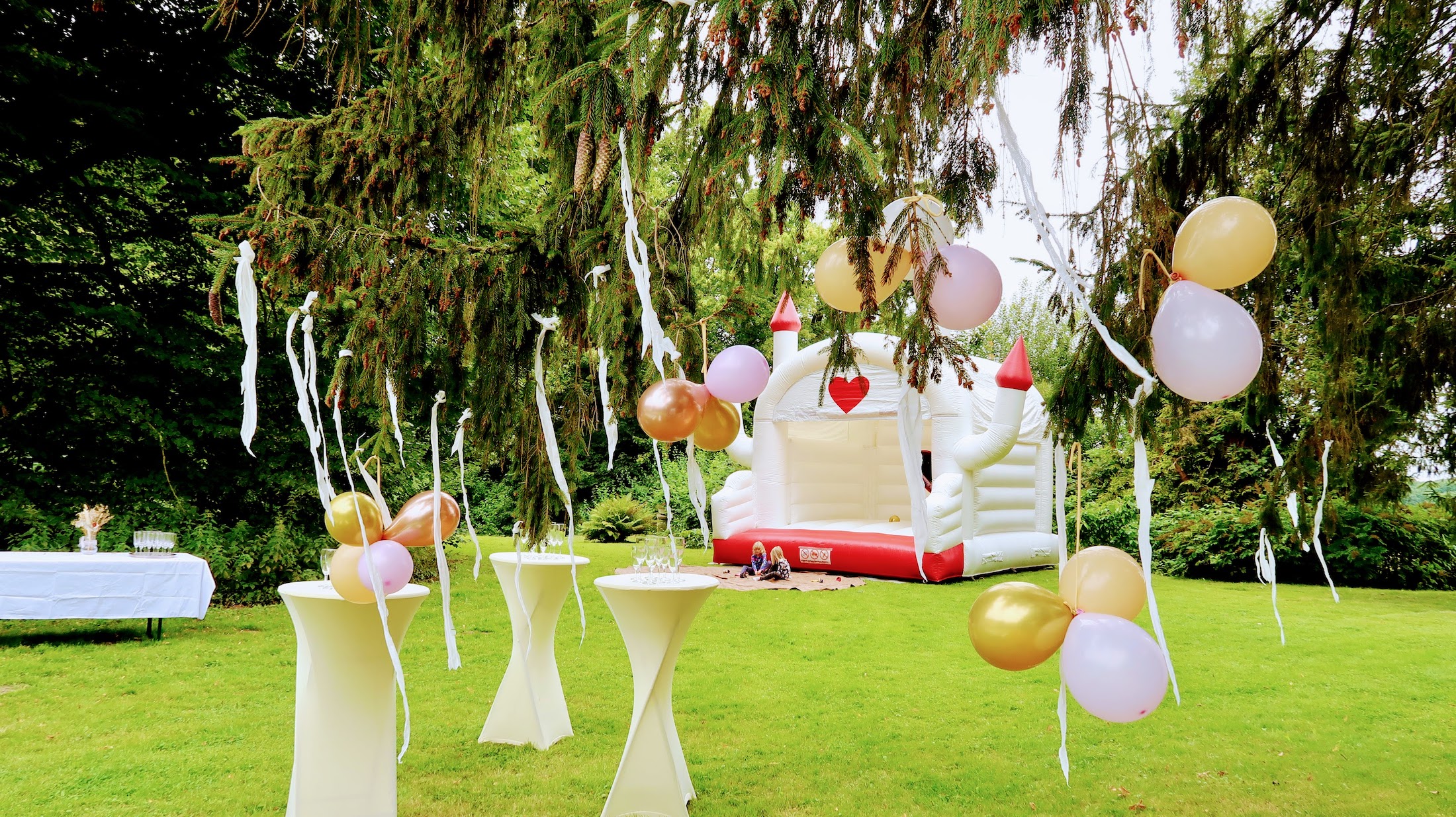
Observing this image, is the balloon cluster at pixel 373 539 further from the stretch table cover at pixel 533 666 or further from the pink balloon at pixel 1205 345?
the pink balloon at pixel 1205 345

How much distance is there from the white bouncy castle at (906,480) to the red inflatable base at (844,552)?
0.01 metres

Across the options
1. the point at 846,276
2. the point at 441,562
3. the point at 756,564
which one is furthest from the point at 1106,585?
the point at 756,564

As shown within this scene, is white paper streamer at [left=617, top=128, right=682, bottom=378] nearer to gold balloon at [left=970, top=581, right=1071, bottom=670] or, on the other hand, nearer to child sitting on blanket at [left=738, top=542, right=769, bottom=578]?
gold balloon at [left=970, top=581, right=1071, bottom=670]

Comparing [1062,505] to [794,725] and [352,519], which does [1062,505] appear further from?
[794,725]

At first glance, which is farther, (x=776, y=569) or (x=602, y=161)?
(x=776, y=569)

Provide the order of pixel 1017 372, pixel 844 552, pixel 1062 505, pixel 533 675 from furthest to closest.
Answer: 1. pixel 844 552
2. pixel 533 675
3. pixel 1017 372
4. pixel 1062 505

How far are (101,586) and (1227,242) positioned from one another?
7013mm

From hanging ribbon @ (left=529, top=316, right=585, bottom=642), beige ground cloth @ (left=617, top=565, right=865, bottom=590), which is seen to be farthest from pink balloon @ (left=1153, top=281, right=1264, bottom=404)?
beige ground cloth @ (left=617, top=565, right=865, bottom=590)

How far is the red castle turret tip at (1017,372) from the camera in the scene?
3.27m

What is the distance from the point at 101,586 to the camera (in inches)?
239

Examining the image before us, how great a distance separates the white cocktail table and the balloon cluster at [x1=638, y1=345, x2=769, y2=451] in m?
0.83

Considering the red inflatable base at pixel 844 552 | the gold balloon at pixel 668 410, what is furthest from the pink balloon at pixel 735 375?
the red inflatable base at pixel 844 552

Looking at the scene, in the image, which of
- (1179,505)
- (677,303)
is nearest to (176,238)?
(677,303)

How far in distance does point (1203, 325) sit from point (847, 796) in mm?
2610
